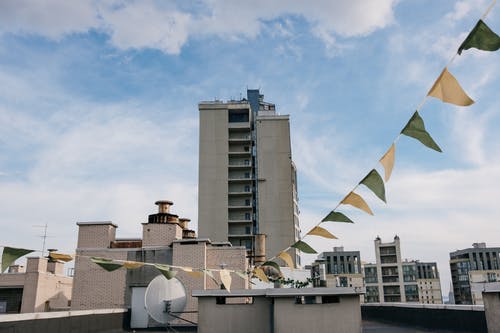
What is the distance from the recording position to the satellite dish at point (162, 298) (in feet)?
52.8

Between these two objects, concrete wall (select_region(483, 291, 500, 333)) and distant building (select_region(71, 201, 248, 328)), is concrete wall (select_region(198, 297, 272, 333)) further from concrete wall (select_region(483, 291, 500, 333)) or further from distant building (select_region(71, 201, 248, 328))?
distant building (select_region(71, 201, 248, 328))

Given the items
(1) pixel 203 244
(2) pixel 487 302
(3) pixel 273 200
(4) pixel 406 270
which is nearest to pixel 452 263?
(4) pixel 406 270

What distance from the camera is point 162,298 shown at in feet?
55.4

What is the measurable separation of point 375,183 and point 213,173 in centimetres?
4872

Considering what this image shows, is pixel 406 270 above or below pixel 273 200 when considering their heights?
below

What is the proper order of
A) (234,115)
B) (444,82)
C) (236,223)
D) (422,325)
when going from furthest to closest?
(234,115)
(236,223)
(422,325)
(444,82)

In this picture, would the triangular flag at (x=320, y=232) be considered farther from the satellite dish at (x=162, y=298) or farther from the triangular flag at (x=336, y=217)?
the satellite dish at (x=162, y=298)

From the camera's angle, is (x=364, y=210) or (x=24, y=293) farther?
(x=24, y=293)

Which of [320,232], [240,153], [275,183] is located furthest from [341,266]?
[320,232]

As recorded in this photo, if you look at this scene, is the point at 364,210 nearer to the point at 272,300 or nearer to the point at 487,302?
the point at 487,302

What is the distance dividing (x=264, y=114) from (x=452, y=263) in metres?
87.0

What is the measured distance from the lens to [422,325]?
60.7 feet

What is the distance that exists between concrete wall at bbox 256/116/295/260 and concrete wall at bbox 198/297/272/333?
3495cm

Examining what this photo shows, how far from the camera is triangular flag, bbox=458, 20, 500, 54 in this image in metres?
4.62
